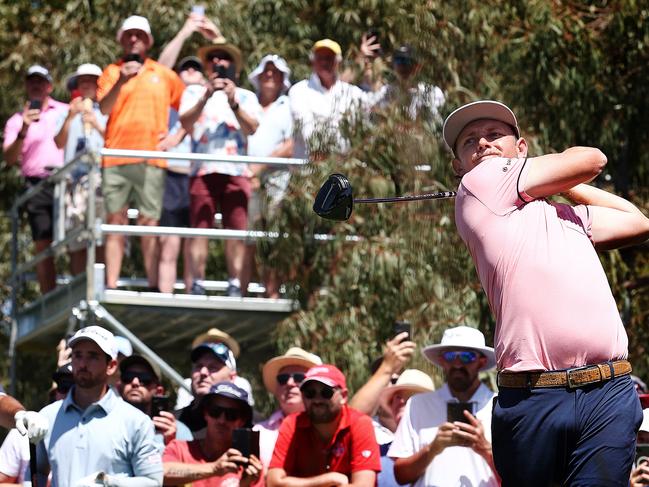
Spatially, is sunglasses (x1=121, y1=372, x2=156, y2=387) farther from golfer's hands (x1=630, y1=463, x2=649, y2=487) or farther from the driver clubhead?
the driver clubhead

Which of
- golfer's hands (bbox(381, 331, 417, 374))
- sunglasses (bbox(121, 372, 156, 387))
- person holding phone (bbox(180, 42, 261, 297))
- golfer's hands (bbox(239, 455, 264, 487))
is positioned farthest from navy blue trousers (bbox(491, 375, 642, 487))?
person holding phone (bbox(180, 42, 261, 297))

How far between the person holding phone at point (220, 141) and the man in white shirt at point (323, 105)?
41cm

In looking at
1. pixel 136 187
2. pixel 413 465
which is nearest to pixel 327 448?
pixel 413 465

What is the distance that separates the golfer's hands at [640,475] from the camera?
911cm

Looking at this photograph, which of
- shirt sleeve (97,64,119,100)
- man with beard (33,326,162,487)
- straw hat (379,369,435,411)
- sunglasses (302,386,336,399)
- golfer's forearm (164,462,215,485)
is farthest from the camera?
shirt sleeve (97,64,119,100)

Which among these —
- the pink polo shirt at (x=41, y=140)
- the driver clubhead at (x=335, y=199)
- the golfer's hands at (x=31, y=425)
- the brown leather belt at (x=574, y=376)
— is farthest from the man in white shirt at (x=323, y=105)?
the brown leather belt at (x=574, y=376)

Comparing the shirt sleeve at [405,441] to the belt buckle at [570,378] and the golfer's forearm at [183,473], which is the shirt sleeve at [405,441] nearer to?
the golfer's forearm at [183,473]

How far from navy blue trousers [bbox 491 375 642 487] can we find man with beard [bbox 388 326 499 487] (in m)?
3.09

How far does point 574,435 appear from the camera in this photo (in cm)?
603

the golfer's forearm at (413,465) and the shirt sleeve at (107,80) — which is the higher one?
the shirt sleeve at (107,80)

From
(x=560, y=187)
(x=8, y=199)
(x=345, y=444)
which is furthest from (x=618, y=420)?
(x=8, y=199)

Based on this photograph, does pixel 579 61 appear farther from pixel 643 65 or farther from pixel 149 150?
pixel 149 150

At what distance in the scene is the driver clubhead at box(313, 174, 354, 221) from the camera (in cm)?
663

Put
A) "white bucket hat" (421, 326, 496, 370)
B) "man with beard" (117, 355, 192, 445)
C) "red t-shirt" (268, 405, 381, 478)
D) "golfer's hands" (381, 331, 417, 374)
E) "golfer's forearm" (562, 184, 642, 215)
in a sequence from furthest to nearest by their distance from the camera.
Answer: "golfer's hands" (381, 331, 417, 374) < "man with beard" (117, 355, 192, 445) < "white bucket hat" (421, 326, 496, 370) < "red t-shirt" (268, 405, 381, 478) < "golfer's forearm" (562, 184, 642, 215)
